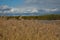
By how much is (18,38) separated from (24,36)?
265mm

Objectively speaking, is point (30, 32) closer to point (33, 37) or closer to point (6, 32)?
point (33, 37)

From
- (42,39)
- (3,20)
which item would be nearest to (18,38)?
(42,39)

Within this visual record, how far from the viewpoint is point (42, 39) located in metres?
5.29

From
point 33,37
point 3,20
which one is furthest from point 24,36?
point 3,20

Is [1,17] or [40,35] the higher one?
[1,17]

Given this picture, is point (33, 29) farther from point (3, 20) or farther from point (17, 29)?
point (3, 20)

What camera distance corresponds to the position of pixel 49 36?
5707mm

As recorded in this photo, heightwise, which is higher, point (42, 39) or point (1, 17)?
point (1, 17)

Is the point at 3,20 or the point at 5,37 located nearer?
the point at 5,37

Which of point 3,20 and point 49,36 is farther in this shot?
point 3,20

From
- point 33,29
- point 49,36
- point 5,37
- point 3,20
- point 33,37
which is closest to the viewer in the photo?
point 5,37

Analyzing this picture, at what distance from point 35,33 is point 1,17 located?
1586mm

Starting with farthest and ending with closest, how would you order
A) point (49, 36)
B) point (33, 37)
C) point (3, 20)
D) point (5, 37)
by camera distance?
1. point (3, 20)
2. point (49, 36)
3. point (33, 37)
4. point (5, 37)

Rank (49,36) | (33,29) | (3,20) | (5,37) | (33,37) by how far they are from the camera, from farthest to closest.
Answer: (3,20)
(33,29)
(49,36)
(33,37)
(5,37)
